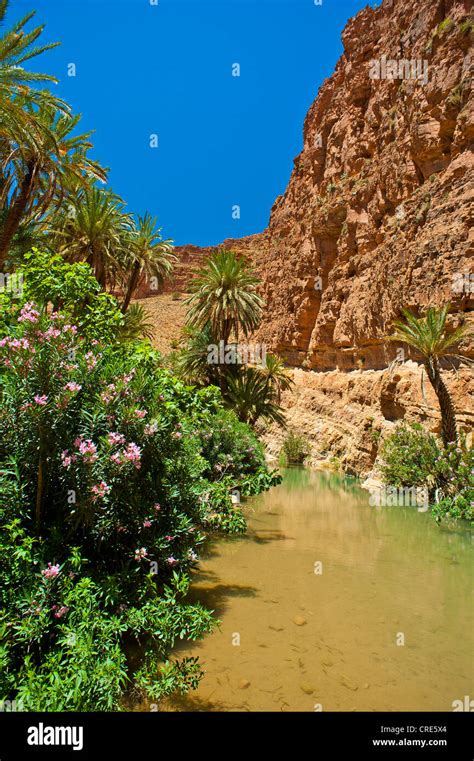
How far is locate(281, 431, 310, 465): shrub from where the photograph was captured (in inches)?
1201

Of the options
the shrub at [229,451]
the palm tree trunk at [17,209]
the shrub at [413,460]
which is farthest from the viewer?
the shrub at [413,460]

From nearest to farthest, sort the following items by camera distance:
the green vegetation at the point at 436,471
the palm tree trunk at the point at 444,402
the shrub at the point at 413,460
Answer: the green vegetation at the point at 436,471 < the shrub at the point at 413,460 < the palm tree trunk at the point at 444,402

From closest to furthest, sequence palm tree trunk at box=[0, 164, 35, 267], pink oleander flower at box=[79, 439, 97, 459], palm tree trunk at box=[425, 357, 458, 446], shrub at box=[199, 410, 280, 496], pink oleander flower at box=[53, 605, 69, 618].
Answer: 1. pink oleander flower at box=[53, 605, 69, 618]
2. pink oleander flower at box=[79, 439, 97, 459]
3. shrub at box=[199, 410, 280, 496]
4. palm tree trunk at box=[0, 164, 35, 267]
5. palm tree trunk at box=[425, 357, 458, 446]

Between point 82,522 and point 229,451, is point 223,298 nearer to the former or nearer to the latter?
point 229,451

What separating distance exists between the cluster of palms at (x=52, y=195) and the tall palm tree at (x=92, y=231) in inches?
1.3

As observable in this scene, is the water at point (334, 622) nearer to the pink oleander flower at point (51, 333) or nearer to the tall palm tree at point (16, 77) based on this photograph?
the pink oleander flower at point (51, 333)

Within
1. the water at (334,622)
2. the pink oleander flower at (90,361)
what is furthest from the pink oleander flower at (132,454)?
the water at (334,622)

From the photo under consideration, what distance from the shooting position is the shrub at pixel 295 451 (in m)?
30.5

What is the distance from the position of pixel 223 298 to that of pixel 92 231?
734cm

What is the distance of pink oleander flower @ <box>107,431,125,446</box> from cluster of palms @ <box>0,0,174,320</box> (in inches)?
358

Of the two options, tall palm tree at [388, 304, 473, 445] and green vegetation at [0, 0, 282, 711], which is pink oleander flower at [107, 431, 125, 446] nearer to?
green vegetation at [0, 0, 282, 711]

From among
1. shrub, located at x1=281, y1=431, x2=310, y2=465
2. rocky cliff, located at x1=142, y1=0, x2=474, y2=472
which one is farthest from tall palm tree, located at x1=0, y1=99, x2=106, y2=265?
shrub, located at x1=281, y1=431, x2=310, y2=465

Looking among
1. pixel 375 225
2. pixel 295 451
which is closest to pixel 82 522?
pixel 295 451

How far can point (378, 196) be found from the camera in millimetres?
29672
